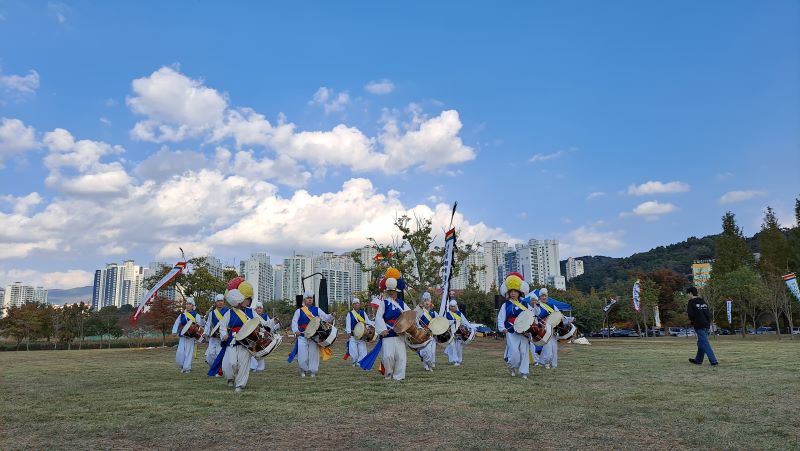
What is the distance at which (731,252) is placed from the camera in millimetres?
58938

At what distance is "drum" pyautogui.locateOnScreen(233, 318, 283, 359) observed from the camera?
8.88 metres

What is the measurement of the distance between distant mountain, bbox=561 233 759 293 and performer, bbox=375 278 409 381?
8840 centimetres

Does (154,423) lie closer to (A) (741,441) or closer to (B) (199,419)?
(B) (199,419)

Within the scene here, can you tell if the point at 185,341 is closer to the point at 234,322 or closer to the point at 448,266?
the point at 234,322

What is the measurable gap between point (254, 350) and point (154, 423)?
9.30ft

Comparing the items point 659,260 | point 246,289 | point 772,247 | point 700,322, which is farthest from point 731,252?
point 246,289

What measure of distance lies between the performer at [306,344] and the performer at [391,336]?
7.49 ft

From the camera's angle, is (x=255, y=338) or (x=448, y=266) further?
(x=448, y=266)

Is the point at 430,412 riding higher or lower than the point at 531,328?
lower

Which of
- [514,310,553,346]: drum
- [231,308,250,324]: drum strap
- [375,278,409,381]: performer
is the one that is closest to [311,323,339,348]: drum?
[375,278,409,381]: performer

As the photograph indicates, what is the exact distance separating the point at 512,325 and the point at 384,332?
2.65m

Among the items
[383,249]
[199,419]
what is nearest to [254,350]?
[199,419]

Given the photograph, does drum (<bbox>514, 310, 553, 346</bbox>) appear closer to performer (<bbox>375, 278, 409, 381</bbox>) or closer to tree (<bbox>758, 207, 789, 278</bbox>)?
performer (<bbox>375, 278, 409, 381</bbox>)

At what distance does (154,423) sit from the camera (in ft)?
20.7
